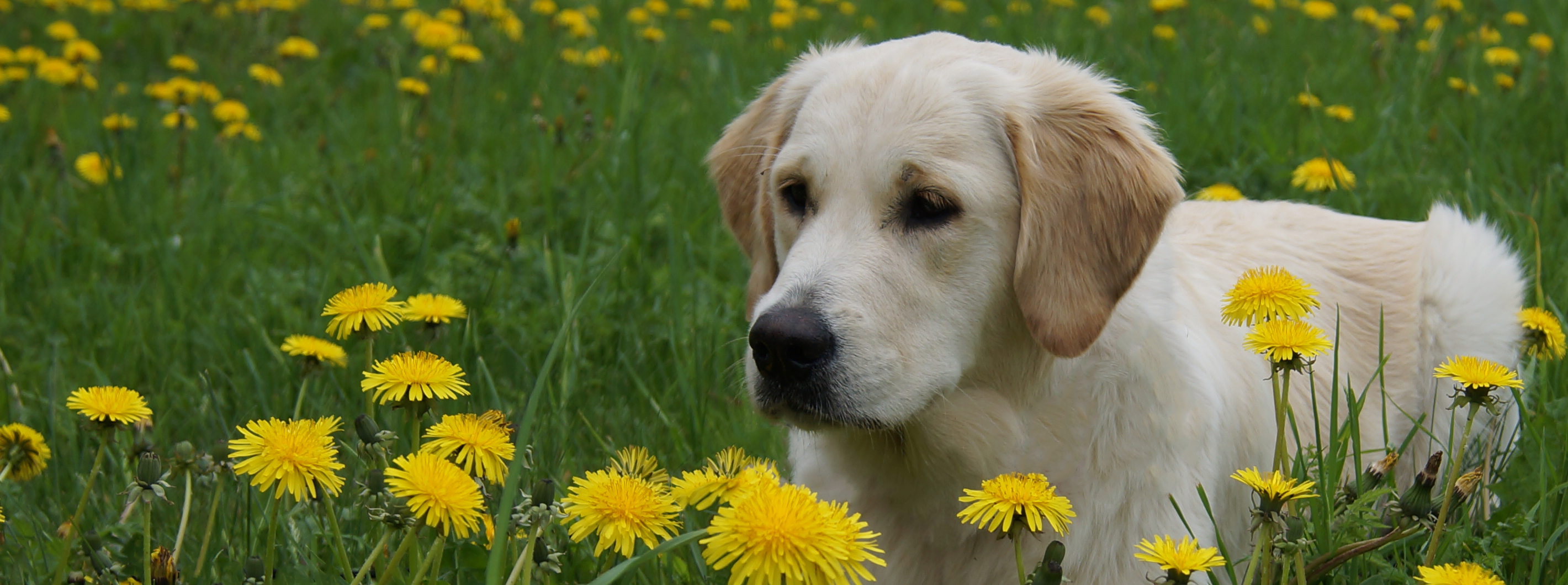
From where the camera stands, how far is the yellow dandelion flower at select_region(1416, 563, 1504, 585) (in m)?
1.48

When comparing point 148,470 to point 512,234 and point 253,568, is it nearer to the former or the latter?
point 253,568

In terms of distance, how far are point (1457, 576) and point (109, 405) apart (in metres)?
1.82

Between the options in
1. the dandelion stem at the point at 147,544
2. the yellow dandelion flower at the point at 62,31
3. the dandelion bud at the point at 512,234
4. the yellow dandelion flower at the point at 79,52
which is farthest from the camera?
the yellow dandelion flower at the point at 62,31

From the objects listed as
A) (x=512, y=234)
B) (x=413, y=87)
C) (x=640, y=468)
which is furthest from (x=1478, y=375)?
(x=413, y=87)

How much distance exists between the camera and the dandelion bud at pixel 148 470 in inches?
67.0

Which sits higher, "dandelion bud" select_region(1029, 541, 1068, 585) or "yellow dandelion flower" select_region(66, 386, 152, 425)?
"dandelion bud" select_region(1029, 541, 1068, 585)

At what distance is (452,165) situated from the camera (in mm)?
5094

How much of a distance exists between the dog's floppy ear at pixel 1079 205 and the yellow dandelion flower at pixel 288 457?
4.28 ft

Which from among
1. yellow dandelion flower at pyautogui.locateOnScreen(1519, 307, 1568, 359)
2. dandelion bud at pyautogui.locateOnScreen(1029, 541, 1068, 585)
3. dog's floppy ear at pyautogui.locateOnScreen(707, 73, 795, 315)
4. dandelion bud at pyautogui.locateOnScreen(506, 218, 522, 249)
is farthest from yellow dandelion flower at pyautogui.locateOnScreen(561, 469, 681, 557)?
dandelion bud at pyautogui.locateOnScreen(506, 218, 522, 249)

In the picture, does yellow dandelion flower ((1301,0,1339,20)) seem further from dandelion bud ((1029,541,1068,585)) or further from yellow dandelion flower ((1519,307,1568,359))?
dandelion bud ((1029,541,1068,585))

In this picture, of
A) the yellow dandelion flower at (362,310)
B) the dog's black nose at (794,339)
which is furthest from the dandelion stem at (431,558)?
the dog's black nose at (794,339)

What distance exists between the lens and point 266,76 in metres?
5.98

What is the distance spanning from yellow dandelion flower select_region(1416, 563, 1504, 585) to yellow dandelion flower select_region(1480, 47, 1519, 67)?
4786 mm

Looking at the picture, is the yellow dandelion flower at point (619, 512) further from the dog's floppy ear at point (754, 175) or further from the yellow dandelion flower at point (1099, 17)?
the yellow dandelion flower at point (1099, 17)
